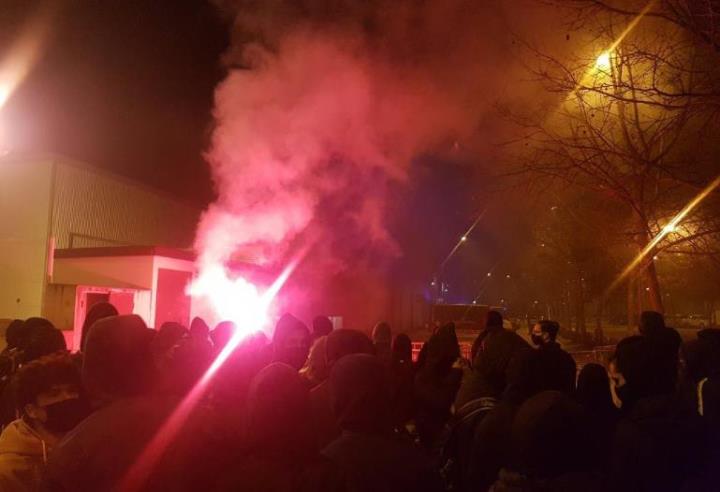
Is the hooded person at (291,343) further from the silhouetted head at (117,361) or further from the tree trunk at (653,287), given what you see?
the tree trunk at (653,287)

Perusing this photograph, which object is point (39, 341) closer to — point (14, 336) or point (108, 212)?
point (14, 336)

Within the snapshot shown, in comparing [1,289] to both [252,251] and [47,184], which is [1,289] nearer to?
[47,184]

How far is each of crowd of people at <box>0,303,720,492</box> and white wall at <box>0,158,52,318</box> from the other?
14417mm

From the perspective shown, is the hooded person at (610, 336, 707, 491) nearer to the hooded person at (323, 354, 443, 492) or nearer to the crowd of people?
the crowd of people

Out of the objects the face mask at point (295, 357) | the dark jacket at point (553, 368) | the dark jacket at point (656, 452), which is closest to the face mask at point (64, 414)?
the dark jacket at point (553, 368)

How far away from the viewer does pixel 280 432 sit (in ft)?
7.68

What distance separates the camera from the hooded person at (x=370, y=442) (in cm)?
246

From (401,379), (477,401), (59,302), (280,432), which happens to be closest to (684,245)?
(401,379)

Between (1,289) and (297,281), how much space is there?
9.19 m

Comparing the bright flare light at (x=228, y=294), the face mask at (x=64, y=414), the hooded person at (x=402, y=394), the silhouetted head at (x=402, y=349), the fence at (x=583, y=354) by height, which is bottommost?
the fence at (x=583, y=354)

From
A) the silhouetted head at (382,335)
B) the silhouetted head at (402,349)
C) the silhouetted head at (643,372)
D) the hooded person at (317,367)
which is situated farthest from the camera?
the silhouetted head at (382,335)

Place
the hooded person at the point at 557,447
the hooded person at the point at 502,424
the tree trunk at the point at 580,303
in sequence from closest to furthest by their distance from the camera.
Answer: the hooded person at the point at 557,447
the hooded person at the point at 502,424
the tree trunk at the point at 580,303

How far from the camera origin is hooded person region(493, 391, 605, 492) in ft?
8.83

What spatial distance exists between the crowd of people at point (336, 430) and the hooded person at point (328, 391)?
1cm
